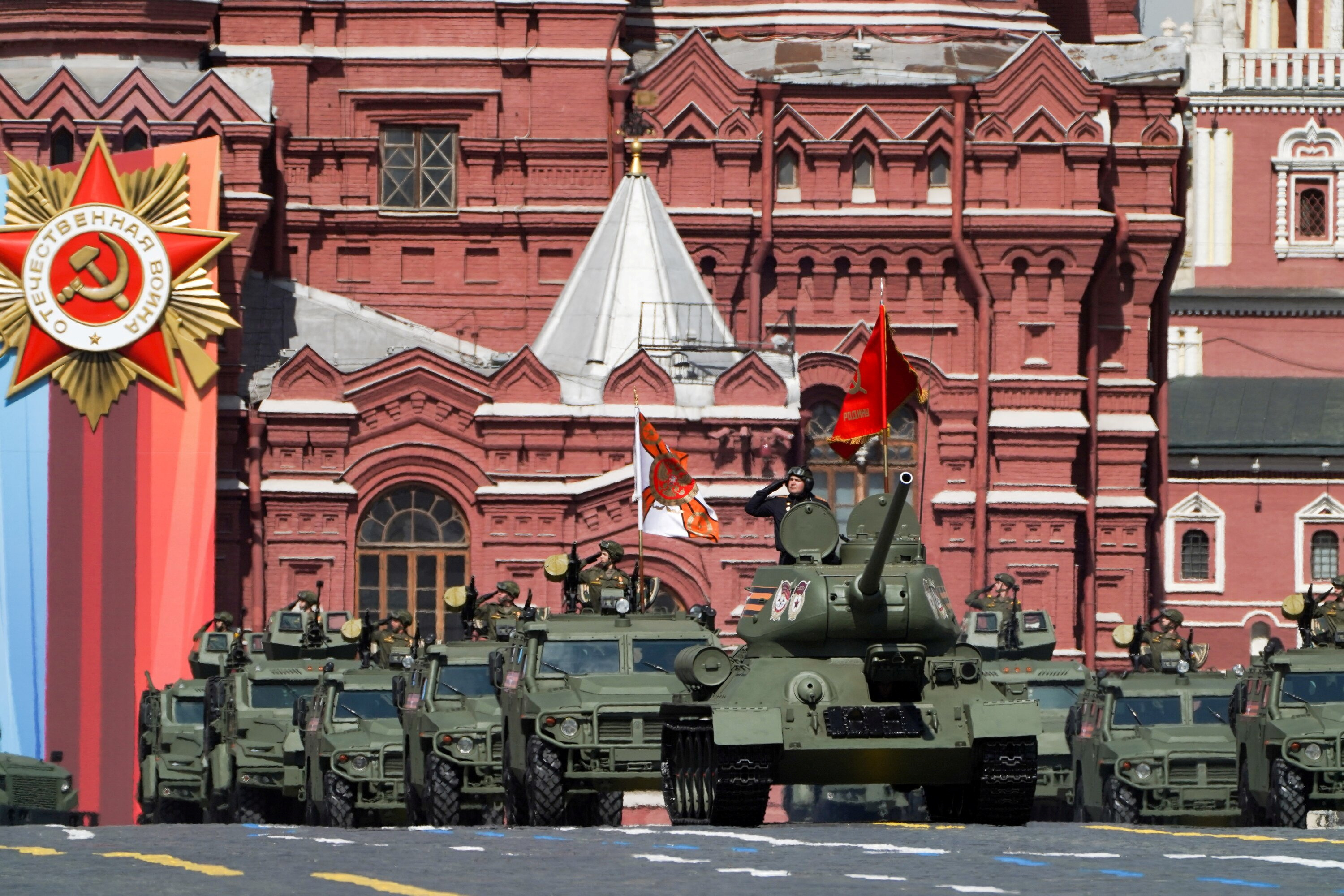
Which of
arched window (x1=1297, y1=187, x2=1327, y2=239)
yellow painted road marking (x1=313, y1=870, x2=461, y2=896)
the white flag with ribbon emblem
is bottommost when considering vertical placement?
yellow painted road marking (x1=313, y1=870, x2=461, y2=896)

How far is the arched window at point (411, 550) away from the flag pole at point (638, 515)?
99.6 inches

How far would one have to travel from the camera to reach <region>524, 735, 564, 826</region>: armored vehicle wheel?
22.8 meters

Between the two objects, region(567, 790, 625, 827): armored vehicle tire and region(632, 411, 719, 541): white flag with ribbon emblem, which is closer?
region(567, 790, 625, 827): armored vehicle tire

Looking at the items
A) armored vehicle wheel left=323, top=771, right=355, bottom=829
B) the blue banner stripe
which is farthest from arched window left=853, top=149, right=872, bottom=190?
armored vehicle wheel left=323, top=771, right=355, bottom=829

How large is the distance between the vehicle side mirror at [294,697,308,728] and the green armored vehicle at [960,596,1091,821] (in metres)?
6.08

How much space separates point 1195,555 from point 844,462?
2342cm

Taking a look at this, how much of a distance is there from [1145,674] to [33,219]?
17445mm

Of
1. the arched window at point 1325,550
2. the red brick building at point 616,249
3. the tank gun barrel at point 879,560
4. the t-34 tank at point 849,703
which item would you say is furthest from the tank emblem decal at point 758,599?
the arched window at point 1325,550

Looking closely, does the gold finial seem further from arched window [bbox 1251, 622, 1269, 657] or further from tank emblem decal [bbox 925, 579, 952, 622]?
arched window [bbox 1251, 622, 1269, 657]

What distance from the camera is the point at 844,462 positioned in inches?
1598

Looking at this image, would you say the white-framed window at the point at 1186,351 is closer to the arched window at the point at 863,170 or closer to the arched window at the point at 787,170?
the arched window at the point at 863,170

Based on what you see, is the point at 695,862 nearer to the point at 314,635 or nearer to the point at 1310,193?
the point at 314,635

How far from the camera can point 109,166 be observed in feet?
130

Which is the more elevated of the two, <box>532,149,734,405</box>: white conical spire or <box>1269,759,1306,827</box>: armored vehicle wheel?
<box>532,149,734,405</box>: white conical spire
